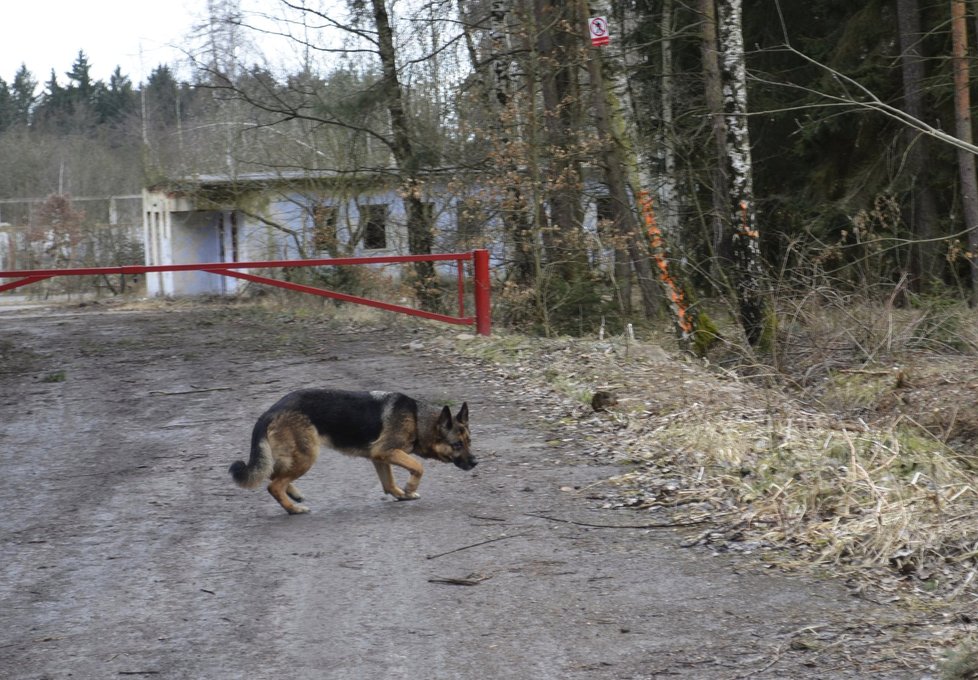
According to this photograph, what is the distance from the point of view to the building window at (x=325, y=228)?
80.8 feet

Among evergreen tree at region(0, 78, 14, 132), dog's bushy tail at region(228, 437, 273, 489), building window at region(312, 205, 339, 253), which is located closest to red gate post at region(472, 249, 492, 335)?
dog's bushy tail at region(228, 437, 273, 489)

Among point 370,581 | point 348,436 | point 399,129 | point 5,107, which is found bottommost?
point 370,581

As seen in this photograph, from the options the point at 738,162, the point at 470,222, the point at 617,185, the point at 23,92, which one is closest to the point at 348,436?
the point at 738,162

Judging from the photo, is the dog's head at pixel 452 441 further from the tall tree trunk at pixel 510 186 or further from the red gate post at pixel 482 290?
the tall tree trunk at pixel 510 186

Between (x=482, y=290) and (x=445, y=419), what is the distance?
7971 millimetres

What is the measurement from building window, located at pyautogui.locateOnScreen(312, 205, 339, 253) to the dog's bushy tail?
1756 cm

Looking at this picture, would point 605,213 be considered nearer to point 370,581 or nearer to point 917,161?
point 917,161

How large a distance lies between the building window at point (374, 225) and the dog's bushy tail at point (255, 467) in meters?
17.2

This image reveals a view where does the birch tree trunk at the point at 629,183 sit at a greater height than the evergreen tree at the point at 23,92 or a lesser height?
lesser

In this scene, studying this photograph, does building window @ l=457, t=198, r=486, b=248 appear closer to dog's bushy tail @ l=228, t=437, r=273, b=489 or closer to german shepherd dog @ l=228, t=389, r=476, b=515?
german shepherd dog @ l=228, t=389, r=476, b=515

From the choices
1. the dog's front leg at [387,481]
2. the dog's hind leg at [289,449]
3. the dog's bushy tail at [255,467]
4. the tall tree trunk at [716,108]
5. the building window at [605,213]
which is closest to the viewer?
the dog's bushy tail at [255,467]

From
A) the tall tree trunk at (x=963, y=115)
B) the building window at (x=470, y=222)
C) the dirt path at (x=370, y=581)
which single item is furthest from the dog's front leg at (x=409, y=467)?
the tall tree trunk at (x=963, y=115)

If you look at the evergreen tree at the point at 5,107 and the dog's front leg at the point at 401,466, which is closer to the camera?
the dog's front leg at the point at 401,466

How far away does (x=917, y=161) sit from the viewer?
22.0 meters
